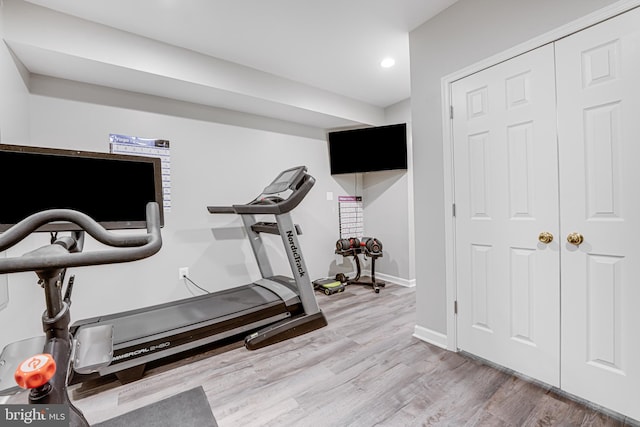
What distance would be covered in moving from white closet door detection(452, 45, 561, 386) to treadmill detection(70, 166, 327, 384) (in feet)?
4.16

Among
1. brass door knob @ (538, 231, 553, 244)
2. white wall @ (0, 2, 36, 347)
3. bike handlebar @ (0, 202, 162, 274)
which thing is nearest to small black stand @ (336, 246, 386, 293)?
brass door knob @ (538, 231, 553, 244)

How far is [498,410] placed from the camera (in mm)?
1473

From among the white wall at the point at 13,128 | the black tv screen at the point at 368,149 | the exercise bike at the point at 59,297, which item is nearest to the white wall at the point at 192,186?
the white wall at the point at 13,128

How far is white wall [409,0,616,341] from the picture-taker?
1778mm

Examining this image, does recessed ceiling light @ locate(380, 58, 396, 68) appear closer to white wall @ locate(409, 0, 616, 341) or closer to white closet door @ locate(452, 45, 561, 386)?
white wall @ locate(409, 0, 616, 341)

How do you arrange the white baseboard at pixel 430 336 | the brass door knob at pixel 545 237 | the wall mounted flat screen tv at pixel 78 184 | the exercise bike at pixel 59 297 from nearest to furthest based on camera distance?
the exercise bike at pixel 59 297
the wall mounted flat screen tv at pixel 78 184
the brass door knob at pixel 545 237
the white baseboard at pixel 430 336

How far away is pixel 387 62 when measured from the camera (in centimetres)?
280

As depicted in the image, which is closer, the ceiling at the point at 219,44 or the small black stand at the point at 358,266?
the ceiling at the point at 219,44

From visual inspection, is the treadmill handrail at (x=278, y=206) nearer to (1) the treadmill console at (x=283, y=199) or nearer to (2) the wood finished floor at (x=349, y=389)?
(1) the treadmill console at (x=283, y=199)

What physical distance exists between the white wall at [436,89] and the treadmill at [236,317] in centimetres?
96

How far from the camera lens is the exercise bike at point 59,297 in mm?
563

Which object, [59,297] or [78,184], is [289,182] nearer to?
[78,184]

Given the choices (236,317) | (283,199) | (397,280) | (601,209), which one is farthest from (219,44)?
(397,280)

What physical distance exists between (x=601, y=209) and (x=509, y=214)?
0.42 meters
